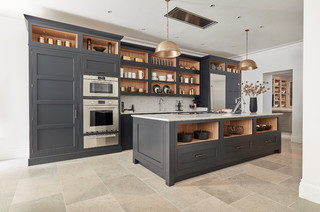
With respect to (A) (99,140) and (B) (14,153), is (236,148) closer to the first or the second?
(A) (99,140)

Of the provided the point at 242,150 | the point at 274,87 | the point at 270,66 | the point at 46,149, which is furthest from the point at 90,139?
the point at 274,87

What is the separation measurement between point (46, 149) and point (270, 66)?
6761mm

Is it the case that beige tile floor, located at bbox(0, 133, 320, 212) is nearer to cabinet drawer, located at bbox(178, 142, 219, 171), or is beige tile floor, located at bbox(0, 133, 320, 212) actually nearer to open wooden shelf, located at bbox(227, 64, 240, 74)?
cabinet drawer, located at bbox(178, 142, 219, 171)

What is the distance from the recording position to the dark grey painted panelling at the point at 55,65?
11.0 feet

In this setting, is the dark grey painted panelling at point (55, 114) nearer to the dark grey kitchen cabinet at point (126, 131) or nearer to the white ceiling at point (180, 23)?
the dark grey kitchen cabinet at point (126, 131)

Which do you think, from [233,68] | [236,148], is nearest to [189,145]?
[236,148]

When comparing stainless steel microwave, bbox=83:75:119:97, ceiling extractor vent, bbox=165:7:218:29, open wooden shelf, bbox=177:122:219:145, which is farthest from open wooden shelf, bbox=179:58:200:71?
open wooden shelf, bbox=177:122:219:145

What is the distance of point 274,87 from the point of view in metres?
7.95

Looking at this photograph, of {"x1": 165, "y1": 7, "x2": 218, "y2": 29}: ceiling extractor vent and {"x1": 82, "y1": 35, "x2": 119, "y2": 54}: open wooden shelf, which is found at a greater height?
{"x1": 165, "y1": 7, "x2": 218, "y2": 29}: ceiling extractor vent

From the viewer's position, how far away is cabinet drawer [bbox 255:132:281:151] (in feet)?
11.6

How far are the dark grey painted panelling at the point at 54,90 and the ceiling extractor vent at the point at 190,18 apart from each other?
2481 mm

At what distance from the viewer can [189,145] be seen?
8.46 ft

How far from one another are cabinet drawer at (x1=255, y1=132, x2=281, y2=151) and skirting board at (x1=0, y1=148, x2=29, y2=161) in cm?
475
